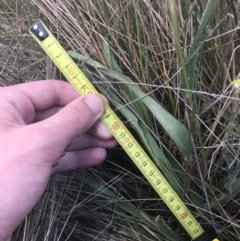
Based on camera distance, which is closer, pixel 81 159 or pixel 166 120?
pixel 166 120

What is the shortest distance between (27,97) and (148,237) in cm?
43

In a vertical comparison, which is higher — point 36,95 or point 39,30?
point 39,30

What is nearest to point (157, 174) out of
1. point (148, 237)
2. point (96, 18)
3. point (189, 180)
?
point (189, 180)

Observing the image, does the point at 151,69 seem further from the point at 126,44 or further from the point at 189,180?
the point at 189,180

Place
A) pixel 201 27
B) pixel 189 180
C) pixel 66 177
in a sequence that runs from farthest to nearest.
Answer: pixel 66 177 < pixel 189 180 < pixel 201 27

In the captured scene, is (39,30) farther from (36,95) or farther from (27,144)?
(27,144)

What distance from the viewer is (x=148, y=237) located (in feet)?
3.26

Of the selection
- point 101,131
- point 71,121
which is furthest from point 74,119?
point 101,131

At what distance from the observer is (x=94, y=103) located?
0.91m

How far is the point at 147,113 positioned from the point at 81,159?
210 mm

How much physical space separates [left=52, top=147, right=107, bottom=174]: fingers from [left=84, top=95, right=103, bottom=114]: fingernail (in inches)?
5.5

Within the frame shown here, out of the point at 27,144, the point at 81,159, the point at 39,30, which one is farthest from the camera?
the point at 81,159

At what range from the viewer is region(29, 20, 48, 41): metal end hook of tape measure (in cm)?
92

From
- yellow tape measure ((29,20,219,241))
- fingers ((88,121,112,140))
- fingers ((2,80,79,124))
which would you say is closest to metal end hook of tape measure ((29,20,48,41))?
yellow tape measure ((29,20,219,241))
